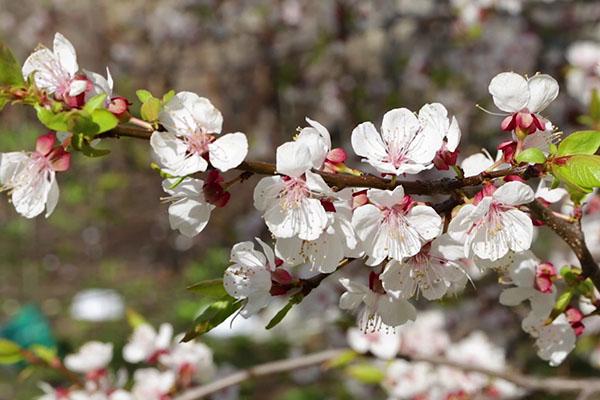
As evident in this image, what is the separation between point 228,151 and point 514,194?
1.08 feet

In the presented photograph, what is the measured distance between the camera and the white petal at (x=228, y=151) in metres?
0.84

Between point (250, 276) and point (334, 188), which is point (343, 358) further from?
point (334, 188)

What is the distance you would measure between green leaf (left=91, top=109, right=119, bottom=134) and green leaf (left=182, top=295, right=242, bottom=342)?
0.28 metres

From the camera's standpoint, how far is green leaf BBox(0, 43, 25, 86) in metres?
0.84

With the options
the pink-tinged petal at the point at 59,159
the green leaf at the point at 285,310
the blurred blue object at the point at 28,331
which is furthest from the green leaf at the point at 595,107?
the blurred blue object at the point at 28,331

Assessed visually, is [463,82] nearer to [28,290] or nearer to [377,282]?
[377,282]

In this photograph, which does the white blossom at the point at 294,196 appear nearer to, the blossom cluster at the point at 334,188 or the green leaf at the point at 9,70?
the blossom cluster at the point at 334,188

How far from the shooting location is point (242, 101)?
5.61m

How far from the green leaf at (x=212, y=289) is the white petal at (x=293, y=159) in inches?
9.2

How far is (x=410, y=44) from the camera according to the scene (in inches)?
148

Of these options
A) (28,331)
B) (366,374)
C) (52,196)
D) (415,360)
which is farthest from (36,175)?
(28,331)

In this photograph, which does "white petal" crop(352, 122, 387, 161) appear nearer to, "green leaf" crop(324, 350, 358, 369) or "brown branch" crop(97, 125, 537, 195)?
"brown branch" crop(97, 125, 537, 195)

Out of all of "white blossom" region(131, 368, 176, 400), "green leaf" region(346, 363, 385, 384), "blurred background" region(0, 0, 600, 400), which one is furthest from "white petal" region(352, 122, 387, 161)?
"green leaf" region(346, 363, 385, 384)

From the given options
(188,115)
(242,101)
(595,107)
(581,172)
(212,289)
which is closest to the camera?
(581,172)
